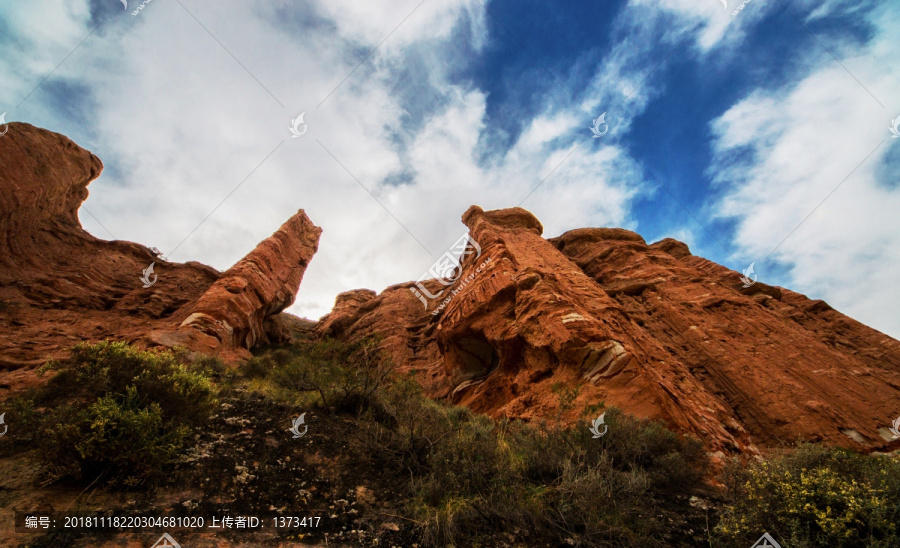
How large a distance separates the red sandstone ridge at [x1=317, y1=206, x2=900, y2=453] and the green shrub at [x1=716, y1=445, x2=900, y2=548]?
456cm

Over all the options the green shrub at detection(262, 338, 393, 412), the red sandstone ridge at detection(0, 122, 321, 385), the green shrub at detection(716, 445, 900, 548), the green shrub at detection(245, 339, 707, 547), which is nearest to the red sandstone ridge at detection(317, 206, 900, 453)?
the green shrub at detection(245, 339, 707, 547)

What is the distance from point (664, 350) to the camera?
1350cm

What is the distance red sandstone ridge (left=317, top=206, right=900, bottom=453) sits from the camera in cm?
1052

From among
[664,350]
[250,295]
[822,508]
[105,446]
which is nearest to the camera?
[822,508]

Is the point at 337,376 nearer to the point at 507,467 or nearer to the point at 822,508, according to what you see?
the point at 507,467

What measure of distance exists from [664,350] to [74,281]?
84.5 ft

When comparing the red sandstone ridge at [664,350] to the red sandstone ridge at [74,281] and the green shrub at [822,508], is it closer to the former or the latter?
the green shrub at [822,508]

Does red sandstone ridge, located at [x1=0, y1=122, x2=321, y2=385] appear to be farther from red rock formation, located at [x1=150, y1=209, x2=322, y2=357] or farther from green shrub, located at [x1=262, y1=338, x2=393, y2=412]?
green shrub, located at [x1=262, y1=338, x2=393, y2=412]

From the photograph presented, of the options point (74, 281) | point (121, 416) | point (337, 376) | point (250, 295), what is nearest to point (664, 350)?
point (337, 376)

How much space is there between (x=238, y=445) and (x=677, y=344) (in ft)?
50.6

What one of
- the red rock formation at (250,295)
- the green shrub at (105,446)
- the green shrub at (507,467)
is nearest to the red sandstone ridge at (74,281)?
the red rock formation at (250,295)

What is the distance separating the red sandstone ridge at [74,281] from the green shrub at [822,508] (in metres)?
15.9

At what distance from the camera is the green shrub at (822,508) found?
11.2 ft

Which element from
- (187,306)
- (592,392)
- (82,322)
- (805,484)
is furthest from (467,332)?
(82,322)
